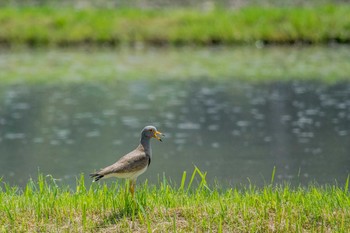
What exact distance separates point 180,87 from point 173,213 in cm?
1512

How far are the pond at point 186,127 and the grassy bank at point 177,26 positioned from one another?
5.12 m

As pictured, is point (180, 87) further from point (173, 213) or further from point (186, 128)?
point (173, 213)

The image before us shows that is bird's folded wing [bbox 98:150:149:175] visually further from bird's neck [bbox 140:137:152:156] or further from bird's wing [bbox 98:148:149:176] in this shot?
bird's neck [bbox 140:137:152:156]

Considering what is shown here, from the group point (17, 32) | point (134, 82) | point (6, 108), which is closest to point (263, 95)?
point (134, 82)

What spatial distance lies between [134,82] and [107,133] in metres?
7.09

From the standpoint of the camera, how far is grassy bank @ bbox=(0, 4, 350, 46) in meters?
29.2

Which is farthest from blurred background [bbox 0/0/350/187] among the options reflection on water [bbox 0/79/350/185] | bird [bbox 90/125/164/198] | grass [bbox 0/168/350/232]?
bird [bbox 90/125/164/198]

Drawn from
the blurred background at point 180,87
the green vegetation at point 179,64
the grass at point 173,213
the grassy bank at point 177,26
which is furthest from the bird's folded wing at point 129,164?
the grassy bank at point 177,26

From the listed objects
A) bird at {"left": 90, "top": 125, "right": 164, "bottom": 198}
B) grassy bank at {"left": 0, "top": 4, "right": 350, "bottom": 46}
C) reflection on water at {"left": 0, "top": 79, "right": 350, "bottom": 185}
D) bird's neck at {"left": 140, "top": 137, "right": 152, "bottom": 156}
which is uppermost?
grassy bank at {"left": 0, "top": 4, "right": 350, "bottom": 46}

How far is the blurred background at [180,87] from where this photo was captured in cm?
1448

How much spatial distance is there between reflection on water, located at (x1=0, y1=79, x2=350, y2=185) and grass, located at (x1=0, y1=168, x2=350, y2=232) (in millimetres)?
3673

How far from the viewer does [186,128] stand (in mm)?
17734

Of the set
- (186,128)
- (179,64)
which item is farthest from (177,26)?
(186,128)

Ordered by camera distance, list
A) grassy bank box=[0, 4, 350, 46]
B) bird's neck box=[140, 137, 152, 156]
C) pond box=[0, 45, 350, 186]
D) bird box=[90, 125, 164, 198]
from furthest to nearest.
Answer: grassy bank box=[0, 4, 350, 46], pond box=[0, 45, 350, 186], bird's neck box=[140, 137, 152, 156], bird box=[90, 125, 164, 198]
